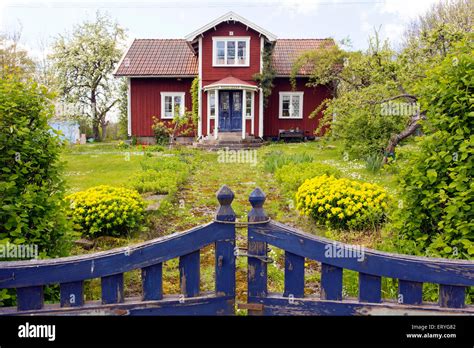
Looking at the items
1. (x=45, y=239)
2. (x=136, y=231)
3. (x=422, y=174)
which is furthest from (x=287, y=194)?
(x=45, y=239)

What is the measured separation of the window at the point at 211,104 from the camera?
22.5m

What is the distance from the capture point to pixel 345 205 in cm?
584

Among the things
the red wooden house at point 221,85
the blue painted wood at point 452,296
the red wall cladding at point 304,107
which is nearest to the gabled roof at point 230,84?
the red wooden house at point 221,85

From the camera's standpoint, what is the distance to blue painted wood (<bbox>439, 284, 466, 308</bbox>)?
252cm

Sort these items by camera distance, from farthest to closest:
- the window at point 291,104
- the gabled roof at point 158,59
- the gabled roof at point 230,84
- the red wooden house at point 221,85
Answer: the window at point 291,104
the gabled roof at point 158,59
the red wooden house at point 221,85
the gabled roof at point 230,84

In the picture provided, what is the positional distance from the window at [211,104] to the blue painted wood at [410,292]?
66.9 ft

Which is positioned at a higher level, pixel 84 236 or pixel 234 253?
pixel 234 253

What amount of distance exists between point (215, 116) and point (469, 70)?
63.1 feet

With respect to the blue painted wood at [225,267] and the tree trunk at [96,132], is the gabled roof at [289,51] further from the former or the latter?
the blue painted wood at [225,267]

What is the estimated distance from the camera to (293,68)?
2223 cm

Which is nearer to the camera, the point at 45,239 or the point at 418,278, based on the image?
the point at 418,278

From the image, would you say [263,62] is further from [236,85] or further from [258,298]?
[258,298]

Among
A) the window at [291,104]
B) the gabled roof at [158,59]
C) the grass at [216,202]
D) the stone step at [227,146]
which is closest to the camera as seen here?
the grass at [216,202]

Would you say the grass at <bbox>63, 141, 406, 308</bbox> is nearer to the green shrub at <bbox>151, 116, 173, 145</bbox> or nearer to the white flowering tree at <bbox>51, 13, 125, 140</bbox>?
the green shrub at <bbox>151, 116, 173, 145</bbox>
